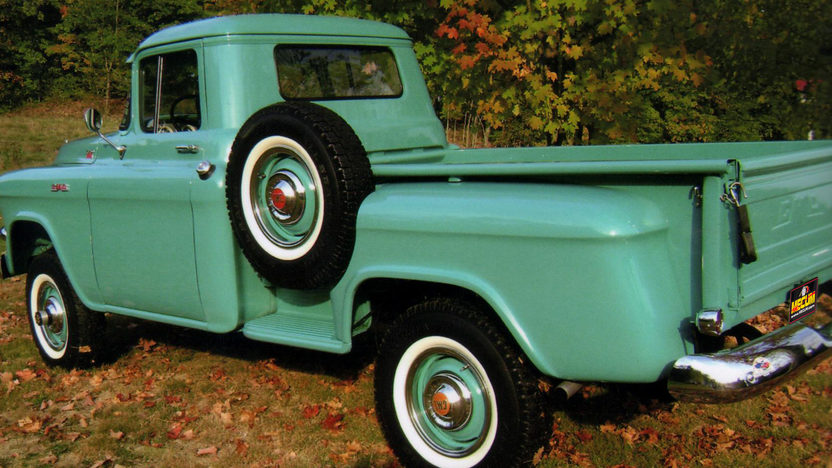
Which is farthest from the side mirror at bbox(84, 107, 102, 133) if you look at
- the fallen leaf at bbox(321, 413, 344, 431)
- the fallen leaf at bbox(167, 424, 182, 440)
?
the fallen leaf at bbox(321, 413, 344, 431)

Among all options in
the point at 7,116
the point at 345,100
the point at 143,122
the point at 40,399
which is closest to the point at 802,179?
the point at 345,100

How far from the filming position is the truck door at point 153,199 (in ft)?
13.7

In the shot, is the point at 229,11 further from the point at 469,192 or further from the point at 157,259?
the point at 469,192

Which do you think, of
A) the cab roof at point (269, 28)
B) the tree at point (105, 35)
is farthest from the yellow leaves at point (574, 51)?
the tree at point (105, 35)

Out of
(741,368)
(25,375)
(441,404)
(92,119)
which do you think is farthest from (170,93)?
(741,368)

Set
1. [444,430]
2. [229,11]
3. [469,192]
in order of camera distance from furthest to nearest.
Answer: [229,11]
[444,430]
[469,192]

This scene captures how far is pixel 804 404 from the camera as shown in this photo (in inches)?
172

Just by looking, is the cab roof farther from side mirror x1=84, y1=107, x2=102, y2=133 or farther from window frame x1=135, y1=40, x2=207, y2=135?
side mirror x1=84, y1=107, x2=102, y2=133

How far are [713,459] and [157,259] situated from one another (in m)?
3.17

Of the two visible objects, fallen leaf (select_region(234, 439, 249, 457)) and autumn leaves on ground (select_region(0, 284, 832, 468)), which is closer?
autumn leaves on ground (select_region(0, 284, 832, 468))

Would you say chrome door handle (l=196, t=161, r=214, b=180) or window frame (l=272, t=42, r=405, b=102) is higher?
window frame (l=272, t=42, r=405, b=102)

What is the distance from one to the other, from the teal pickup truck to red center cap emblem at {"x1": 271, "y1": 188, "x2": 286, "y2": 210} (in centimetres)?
1

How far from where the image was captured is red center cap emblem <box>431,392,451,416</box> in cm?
A: 329

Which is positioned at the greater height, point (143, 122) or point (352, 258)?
point (143, 122)
